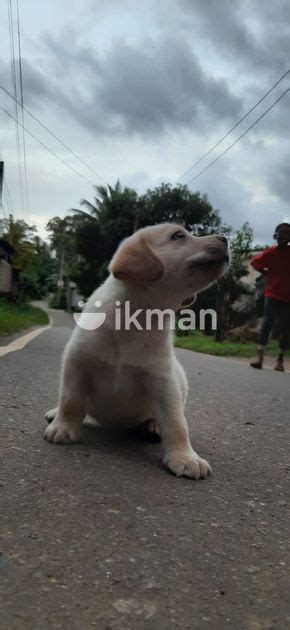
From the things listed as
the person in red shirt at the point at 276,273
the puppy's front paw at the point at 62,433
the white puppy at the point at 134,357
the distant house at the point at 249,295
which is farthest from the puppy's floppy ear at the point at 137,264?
the distant house at the point at 249,295

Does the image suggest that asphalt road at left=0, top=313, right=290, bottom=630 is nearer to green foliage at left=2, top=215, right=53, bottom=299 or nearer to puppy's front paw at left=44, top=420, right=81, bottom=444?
puppy's front paw at left=44, top=420, right=81, bottom=444

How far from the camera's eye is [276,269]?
7.72 m

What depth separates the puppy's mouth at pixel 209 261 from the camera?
256 cm

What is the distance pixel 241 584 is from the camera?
1.34m

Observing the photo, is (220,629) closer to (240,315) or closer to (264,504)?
(264,504)

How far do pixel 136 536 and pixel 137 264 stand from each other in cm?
116

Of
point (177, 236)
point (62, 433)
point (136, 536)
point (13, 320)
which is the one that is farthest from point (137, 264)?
point (13, 320)

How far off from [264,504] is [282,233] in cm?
610

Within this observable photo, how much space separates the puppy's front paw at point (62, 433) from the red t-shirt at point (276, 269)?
570cm

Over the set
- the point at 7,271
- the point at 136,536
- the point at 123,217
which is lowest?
the point at 136,536

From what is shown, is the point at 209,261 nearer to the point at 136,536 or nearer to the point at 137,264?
the point at 137,264

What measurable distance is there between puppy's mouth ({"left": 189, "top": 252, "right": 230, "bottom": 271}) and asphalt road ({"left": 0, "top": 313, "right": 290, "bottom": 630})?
87 centimetres

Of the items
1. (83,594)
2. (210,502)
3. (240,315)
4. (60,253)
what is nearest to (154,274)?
(210,502)

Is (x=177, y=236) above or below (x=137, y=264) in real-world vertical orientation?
above
